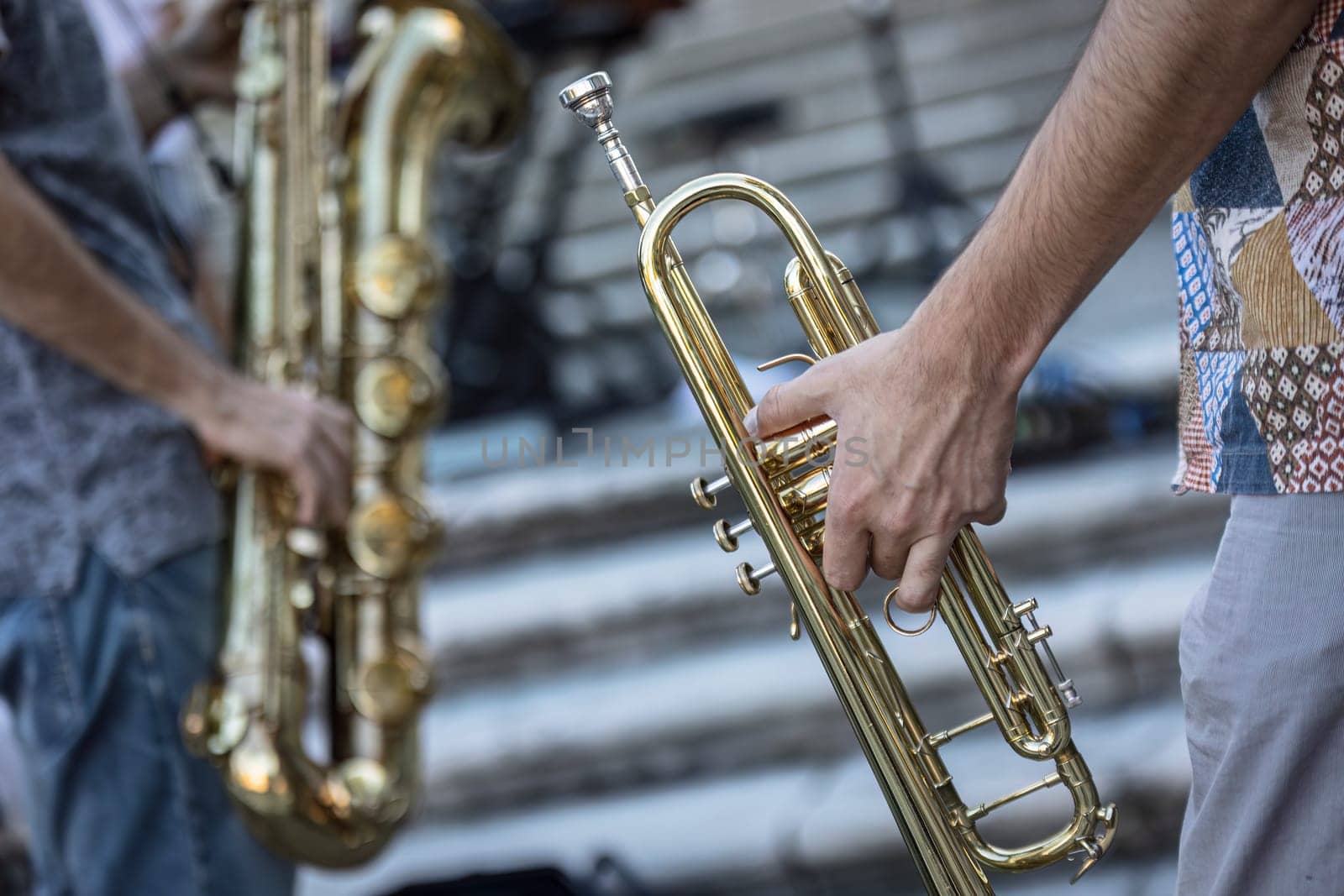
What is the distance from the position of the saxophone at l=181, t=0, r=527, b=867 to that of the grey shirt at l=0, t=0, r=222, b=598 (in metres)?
0.25

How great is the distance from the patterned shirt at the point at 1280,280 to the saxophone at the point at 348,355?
48.6 inches

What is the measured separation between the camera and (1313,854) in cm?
77

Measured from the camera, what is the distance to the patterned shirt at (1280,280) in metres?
0.75

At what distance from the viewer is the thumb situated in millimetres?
908

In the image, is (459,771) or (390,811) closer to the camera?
(390,811)

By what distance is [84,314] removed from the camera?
1.37 m

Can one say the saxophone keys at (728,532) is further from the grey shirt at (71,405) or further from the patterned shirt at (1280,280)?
the grey shirt at (71,405)

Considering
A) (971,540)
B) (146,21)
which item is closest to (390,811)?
(971,540)

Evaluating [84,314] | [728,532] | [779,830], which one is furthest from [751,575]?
[779,830]

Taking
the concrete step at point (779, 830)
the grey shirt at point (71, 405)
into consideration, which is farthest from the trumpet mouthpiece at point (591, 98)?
the concrete step at point (779, 830)

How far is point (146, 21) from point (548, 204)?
1.78m

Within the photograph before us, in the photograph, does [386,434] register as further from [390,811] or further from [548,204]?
[548,204]

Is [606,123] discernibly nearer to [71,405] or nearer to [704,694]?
[71,405]

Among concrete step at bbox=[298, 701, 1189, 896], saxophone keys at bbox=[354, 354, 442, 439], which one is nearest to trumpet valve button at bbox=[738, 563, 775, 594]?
saxophone keys at bbox=[354, 354, 442, 439]
